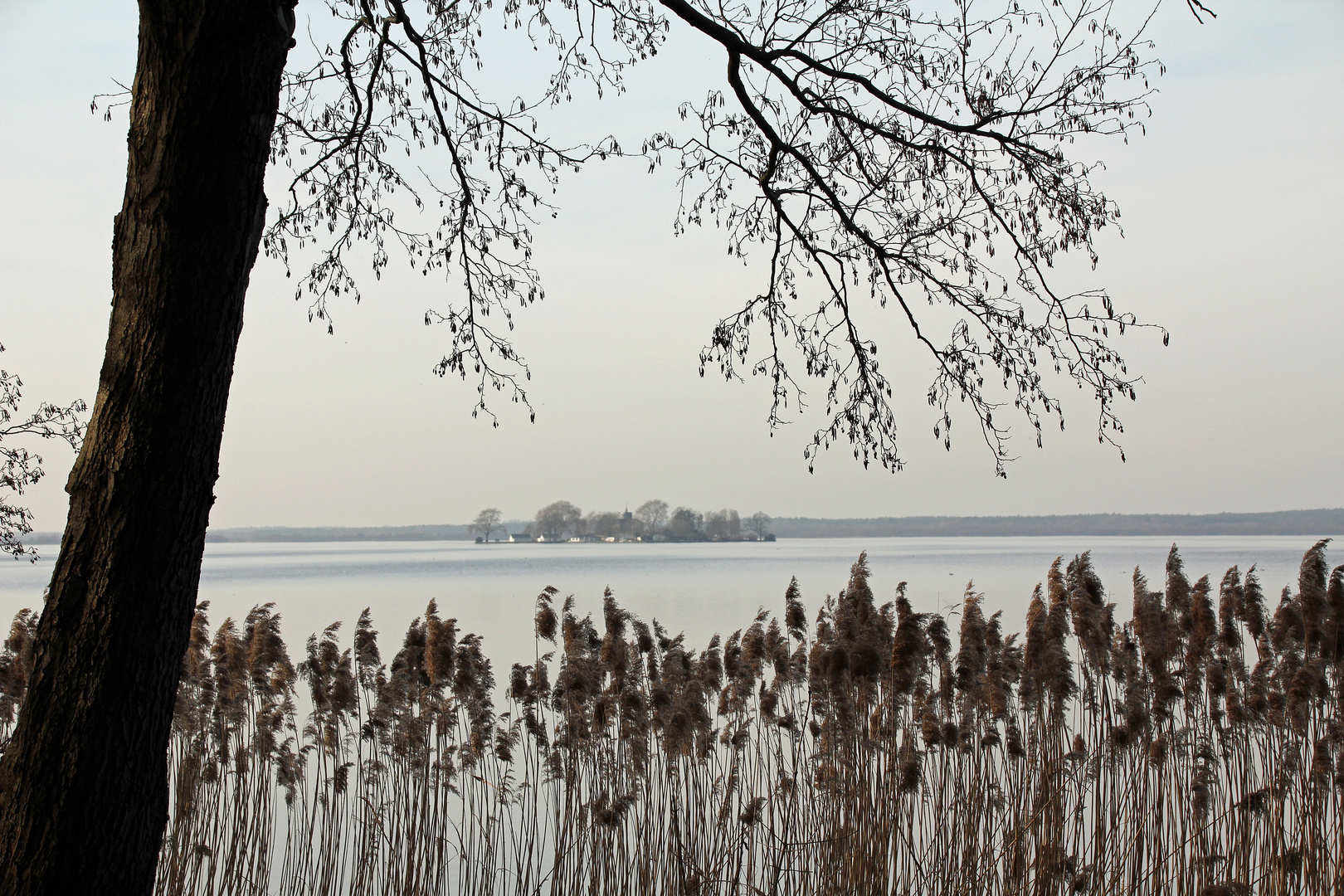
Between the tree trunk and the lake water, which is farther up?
the tree trunk

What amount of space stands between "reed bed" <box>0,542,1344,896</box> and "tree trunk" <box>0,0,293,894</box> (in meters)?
2.72

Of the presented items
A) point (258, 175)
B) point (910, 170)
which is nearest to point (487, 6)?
point (910, 170)

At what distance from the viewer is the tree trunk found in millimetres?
2609

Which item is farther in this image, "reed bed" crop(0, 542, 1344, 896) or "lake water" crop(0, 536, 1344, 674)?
"lake water" crop(0, 536, 1344, 674)

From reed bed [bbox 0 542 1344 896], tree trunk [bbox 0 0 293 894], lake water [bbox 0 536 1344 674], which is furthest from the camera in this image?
lake water [bbox 0 536 1344 674]

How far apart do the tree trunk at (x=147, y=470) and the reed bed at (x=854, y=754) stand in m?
2.72

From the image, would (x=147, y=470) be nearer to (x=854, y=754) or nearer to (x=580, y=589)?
(x=854, y=754)

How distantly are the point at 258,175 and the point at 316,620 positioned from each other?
56.9 feet

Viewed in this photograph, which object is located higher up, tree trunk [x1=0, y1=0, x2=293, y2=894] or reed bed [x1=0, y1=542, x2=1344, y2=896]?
tree trunk [x1=0, y1=0, x2=293, y2=894]

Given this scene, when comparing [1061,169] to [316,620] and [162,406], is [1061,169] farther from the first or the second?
[316,620]

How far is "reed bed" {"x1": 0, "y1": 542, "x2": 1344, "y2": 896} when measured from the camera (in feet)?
16.5

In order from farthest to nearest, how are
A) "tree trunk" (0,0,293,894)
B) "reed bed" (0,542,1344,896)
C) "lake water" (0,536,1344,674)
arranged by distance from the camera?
"lake water" (0,536,1344,674) < "reed bed" (0,542,1344,896) < "tree trunk" (0,0,293,894)

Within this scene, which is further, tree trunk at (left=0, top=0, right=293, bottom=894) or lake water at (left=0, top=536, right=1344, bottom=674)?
lake water at (left=0, top=536, right=1344, bottom=674)

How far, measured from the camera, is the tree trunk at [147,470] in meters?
2.61
